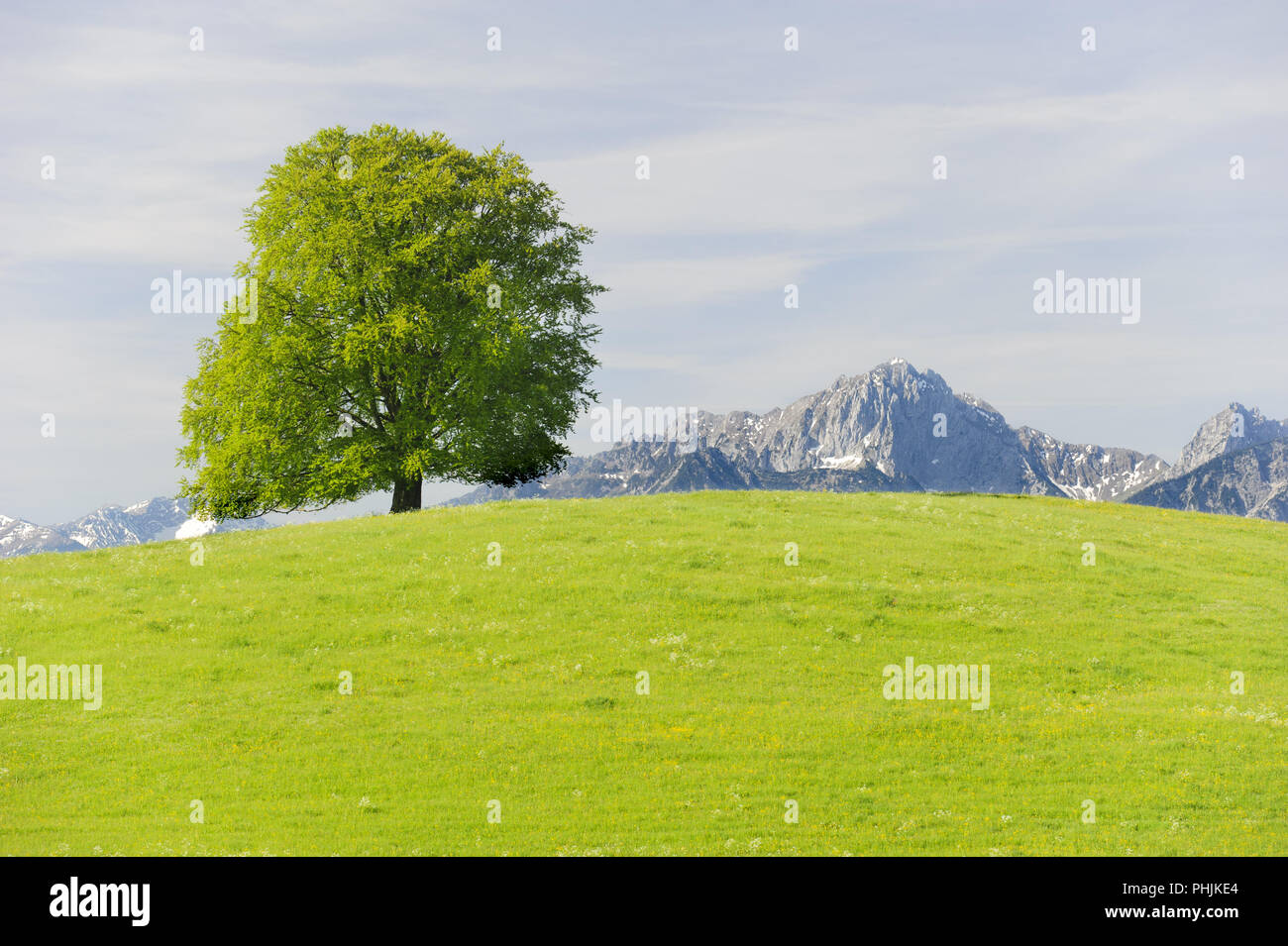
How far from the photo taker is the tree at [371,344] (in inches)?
2100

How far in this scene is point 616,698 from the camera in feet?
89.6

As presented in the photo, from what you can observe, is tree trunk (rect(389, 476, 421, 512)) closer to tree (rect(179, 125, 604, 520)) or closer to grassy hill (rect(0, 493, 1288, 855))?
tree (rect(179, 125, 604, 520))

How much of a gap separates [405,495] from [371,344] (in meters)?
8.88

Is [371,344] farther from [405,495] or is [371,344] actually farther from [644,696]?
[644,696]

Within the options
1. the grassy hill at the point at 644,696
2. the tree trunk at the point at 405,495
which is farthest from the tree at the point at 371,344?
the grassy hill at the point at 644,696

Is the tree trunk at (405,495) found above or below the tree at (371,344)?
below

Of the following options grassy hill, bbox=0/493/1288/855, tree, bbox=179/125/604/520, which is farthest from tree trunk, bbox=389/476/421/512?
grassy hill, bbox=0/493/1288/855

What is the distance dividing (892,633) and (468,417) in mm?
28572

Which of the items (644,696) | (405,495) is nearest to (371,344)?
(405,495)

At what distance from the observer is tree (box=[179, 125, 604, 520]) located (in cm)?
5334

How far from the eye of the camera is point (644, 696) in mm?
27516

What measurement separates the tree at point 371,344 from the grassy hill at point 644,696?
744 centimetres

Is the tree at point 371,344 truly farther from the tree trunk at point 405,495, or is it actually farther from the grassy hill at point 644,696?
the grassy hill at point 644,696

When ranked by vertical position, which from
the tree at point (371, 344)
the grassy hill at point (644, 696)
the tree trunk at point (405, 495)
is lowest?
the grassy hill at point (644, 696)
